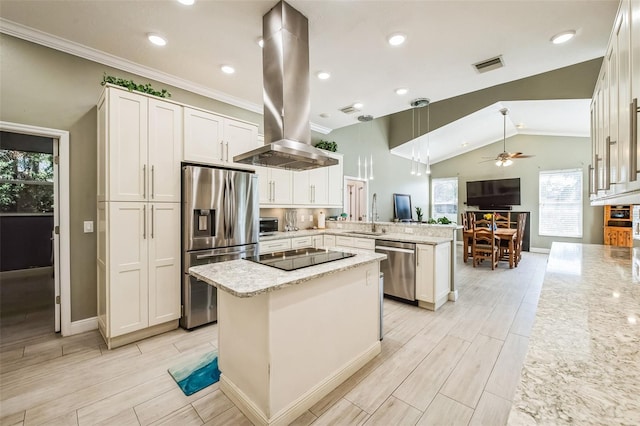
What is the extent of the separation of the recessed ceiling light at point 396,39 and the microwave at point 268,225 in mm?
2948

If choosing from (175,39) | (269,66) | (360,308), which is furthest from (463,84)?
(175,39)

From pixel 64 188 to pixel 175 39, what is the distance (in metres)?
1.90

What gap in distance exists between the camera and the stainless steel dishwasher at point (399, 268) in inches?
141

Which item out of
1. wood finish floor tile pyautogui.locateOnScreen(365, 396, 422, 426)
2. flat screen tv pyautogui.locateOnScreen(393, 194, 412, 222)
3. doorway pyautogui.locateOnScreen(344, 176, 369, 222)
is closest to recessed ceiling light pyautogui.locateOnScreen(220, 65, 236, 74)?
wood finish floor tile pyautogui.locateOnScreen(365, 396, 422, 426)

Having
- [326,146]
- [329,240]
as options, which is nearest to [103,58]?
[326,146]

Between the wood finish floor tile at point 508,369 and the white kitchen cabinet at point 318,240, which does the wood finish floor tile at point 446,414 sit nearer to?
the wood finish floor tile at point 508,369

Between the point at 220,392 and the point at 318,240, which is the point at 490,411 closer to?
the point at 220,392

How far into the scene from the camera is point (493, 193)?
827 centimetres

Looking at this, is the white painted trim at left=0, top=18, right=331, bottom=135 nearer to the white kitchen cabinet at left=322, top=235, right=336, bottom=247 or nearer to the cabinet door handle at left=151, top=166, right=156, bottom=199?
the cabinet door handle at left=151, top=166, right=156, bottom=199

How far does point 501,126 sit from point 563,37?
219 inches

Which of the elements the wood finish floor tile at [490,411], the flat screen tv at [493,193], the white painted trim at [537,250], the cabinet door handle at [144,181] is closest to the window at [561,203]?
the white painted trim at [537,250]

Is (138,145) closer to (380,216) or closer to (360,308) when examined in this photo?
(360,308)

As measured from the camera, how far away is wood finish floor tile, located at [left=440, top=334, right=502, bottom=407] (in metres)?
1.93

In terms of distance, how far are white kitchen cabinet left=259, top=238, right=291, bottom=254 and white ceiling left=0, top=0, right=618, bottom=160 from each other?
217cm
